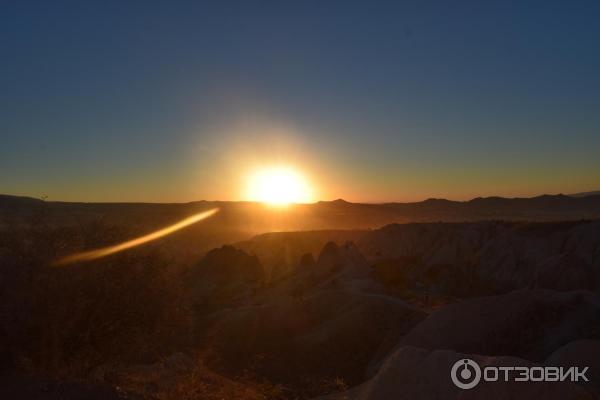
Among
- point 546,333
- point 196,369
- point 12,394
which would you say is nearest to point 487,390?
point 546,333

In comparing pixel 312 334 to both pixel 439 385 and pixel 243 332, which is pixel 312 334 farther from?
pixel 439 385

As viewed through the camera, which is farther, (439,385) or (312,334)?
(312,334)

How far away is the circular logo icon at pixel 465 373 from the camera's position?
11.2 meters

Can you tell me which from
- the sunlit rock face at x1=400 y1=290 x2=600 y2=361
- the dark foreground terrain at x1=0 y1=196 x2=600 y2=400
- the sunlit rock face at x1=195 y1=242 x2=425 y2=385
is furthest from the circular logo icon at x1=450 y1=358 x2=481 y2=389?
the sunlit rock face at x1=195 y1=242 x2=425 y2=385

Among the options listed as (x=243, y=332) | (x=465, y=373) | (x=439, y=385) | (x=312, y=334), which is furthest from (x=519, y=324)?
(x=243, y=332)

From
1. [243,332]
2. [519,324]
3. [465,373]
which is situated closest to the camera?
[465,373]

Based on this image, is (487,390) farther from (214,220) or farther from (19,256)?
(214,220)

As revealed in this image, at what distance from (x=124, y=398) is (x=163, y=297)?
422cm

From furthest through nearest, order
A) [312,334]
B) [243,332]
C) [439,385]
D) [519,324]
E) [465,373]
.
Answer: [243,332] → [312,334] → [519,324] → [439,385] → [465,373]

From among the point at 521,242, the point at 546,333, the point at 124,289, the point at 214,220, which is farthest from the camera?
the point at 214,220

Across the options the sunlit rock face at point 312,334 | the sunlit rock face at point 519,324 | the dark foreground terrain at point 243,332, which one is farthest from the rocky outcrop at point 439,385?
the sunlit rock face at point 312,334

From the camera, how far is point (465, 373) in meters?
11.6

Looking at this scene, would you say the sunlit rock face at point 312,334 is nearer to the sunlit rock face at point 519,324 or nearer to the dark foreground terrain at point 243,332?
the dark foreground terrain at point 243,332

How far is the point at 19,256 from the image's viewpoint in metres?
14.8
